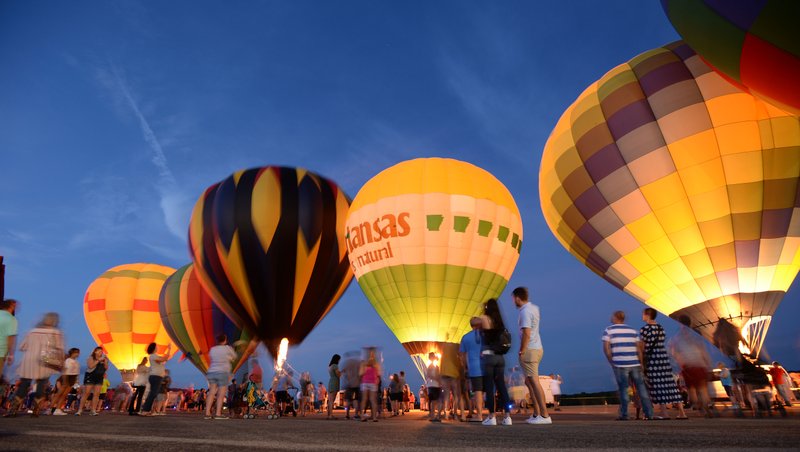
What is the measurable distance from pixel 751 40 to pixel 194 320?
23.4 meters

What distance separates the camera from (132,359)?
29.1 m

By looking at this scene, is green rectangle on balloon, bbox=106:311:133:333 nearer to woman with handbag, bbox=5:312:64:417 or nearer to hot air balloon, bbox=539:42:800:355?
woman with handbag, bbox=5:312:64:417

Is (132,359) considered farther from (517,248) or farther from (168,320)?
(517,248)

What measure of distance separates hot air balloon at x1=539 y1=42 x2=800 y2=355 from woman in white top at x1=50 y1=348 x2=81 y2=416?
14.4 m

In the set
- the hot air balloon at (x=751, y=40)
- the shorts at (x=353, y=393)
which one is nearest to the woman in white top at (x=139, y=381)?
the shorts at (x=353, y=393)

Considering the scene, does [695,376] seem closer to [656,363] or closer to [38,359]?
[656,363]

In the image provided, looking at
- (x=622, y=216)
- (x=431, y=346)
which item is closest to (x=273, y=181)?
(x=431, y=346)

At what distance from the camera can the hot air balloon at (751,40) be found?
7594 millimetres

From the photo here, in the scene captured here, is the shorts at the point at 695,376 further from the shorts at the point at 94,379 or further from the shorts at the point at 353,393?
the shorts at the point at 94,379

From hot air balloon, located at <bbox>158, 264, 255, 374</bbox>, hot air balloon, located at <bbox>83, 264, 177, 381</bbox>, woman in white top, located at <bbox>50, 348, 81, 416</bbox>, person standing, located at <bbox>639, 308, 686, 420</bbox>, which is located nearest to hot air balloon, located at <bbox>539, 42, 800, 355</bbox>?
person standing, located at <bbox>639, 308, 686, 420</bbox>

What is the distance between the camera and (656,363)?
877cm

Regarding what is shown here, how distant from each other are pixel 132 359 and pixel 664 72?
1155 inches

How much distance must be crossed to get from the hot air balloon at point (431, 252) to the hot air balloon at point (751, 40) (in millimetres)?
10034

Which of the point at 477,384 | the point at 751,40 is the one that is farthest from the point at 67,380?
the point at 751,40
